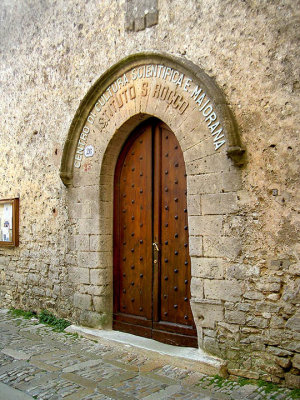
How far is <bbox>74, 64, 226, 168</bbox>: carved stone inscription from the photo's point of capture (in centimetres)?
411

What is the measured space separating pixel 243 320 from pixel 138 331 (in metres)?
1.57

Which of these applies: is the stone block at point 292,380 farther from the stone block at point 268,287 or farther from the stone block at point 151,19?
the stone block at point 151,19

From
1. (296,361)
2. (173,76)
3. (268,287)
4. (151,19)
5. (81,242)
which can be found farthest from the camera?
(81,242)

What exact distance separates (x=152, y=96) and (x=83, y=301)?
8.69 ft

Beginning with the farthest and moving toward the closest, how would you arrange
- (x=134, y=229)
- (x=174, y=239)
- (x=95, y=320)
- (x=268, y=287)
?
(x=95, y=320) → (x=134, y=229) → (x=174, y=239) → (x=268, y=287)

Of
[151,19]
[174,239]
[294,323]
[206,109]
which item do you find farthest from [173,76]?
[294,323]

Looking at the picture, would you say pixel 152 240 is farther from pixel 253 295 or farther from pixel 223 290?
pixel 253 295

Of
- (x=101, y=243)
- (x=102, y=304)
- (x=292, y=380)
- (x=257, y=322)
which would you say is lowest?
(x=292, y=380)

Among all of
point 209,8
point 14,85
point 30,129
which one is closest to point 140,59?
point 209,8

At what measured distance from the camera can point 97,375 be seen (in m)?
3.83

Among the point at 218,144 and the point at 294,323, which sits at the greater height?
the point at 218,144

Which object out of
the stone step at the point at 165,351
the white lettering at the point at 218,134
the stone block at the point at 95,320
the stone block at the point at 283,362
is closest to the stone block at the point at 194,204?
the white lettering at the point at 218,134

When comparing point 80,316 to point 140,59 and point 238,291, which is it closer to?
point 238,291

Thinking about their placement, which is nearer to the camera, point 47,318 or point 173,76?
point 173,76
